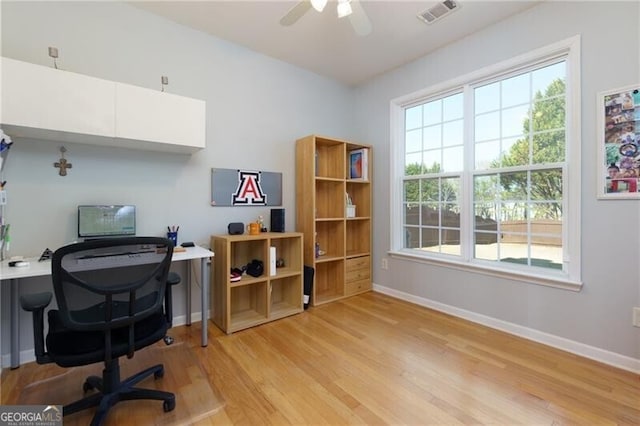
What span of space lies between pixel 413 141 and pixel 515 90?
3.59 ft

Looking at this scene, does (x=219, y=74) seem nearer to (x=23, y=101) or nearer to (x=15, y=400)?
(x=23, y=101)

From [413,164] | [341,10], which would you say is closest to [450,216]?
[413,164]

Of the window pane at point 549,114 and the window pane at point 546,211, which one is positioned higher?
the window pane at point 549,114

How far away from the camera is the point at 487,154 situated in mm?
2771

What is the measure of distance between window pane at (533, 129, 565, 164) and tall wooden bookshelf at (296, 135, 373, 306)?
1733mm

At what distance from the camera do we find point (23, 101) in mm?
1780

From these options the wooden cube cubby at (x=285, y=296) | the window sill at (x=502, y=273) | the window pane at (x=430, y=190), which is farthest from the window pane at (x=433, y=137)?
the wooden cube cubby at (x=285, y=296)

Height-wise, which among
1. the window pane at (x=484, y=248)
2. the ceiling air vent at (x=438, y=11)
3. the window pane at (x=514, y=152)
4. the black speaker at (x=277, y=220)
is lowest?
the window pane at (x=484, y=248)

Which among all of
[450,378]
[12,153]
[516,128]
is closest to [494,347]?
[450,378]

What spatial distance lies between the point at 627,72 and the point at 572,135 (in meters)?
0.47

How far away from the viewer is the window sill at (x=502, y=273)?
225 centimetres

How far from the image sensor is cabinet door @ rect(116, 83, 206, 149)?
2078 millimetres

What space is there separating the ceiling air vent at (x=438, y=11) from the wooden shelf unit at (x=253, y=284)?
2295 millimetres

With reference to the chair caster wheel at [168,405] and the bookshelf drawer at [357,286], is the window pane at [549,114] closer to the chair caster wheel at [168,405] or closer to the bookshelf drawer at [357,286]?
the bookshelf drawer at [357,286]
